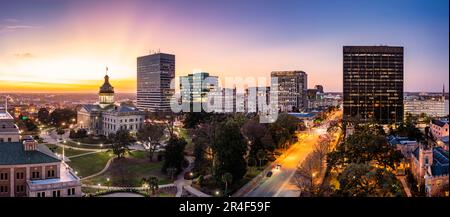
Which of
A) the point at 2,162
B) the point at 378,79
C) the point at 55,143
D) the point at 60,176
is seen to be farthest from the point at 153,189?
the point at 378,79

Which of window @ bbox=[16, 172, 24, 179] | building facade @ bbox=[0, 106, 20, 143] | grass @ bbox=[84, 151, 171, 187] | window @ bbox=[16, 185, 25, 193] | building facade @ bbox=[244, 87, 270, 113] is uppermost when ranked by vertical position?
building facade @ bbox=[244, 87, 270, 113]

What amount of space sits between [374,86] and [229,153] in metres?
10.9

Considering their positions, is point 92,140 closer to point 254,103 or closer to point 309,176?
point 254,103

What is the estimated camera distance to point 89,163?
11945 mm

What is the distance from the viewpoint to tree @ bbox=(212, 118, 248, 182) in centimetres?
896

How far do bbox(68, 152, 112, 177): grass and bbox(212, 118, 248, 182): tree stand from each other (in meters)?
4.02

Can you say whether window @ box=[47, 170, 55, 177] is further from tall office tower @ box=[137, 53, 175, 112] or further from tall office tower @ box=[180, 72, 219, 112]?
tall office tower @ box=[180, 72, 219, 112]

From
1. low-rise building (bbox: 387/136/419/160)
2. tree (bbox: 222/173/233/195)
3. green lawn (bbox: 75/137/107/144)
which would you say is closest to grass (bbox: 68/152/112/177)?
green lawn (bbox: 75/137/107/144)

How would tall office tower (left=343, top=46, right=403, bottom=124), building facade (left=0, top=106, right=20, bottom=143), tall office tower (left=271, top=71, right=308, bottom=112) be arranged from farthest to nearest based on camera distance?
tall office tower (left=271, top=71, right=308, bottom=112), tall office tower (left=343, top=46, right=403, bottom=124), building facade (left=0, top=106, right=20, bottom=143)

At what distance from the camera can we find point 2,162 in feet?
22.6

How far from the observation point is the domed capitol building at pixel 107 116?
695 inches

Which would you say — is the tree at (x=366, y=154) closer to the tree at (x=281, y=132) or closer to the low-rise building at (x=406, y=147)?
the low-rise building at (x=406, y=147)
